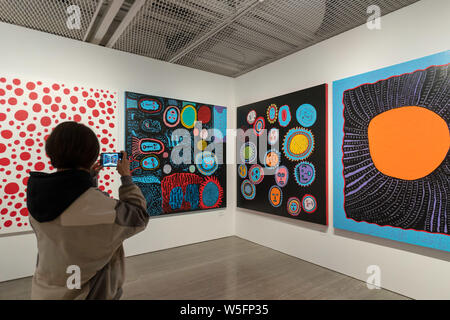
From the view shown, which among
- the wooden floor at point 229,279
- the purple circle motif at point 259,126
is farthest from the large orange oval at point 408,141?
the purple circle motif at point 259,126

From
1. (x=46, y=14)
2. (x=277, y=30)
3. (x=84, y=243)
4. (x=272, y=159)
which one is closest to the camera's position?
(x=84, y=243)

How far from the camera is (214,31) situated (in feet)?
9.04

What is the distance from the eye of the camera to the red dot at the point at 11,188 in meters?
2.52

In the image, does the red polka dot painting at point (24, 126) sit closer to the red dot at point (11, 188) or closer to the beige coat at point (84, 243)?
the red dot at point (11, 188)

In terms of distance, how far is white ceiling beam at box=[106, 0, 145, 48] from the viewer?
2.26m

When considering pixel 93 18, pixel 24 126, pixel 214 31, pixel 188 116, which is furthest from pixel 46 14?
pixel 188 116

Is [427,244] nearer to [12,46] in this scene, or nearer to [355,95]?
[355,95]

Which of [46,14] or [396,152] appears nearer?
[396,152]

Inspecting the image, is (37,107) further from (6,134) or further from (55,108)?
(6,134)

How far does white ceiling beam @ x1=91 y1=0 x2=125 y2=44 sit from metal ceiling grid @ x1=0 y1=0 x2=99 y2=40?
10 cm

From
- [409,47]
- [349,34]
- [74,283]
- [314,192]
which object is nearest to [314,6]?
[349,34]

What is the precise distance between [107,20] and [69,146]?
6.79 feet

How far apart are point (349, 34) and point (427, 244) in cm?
213

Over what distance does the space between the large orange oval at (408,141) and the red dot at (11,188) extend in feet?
11.6
